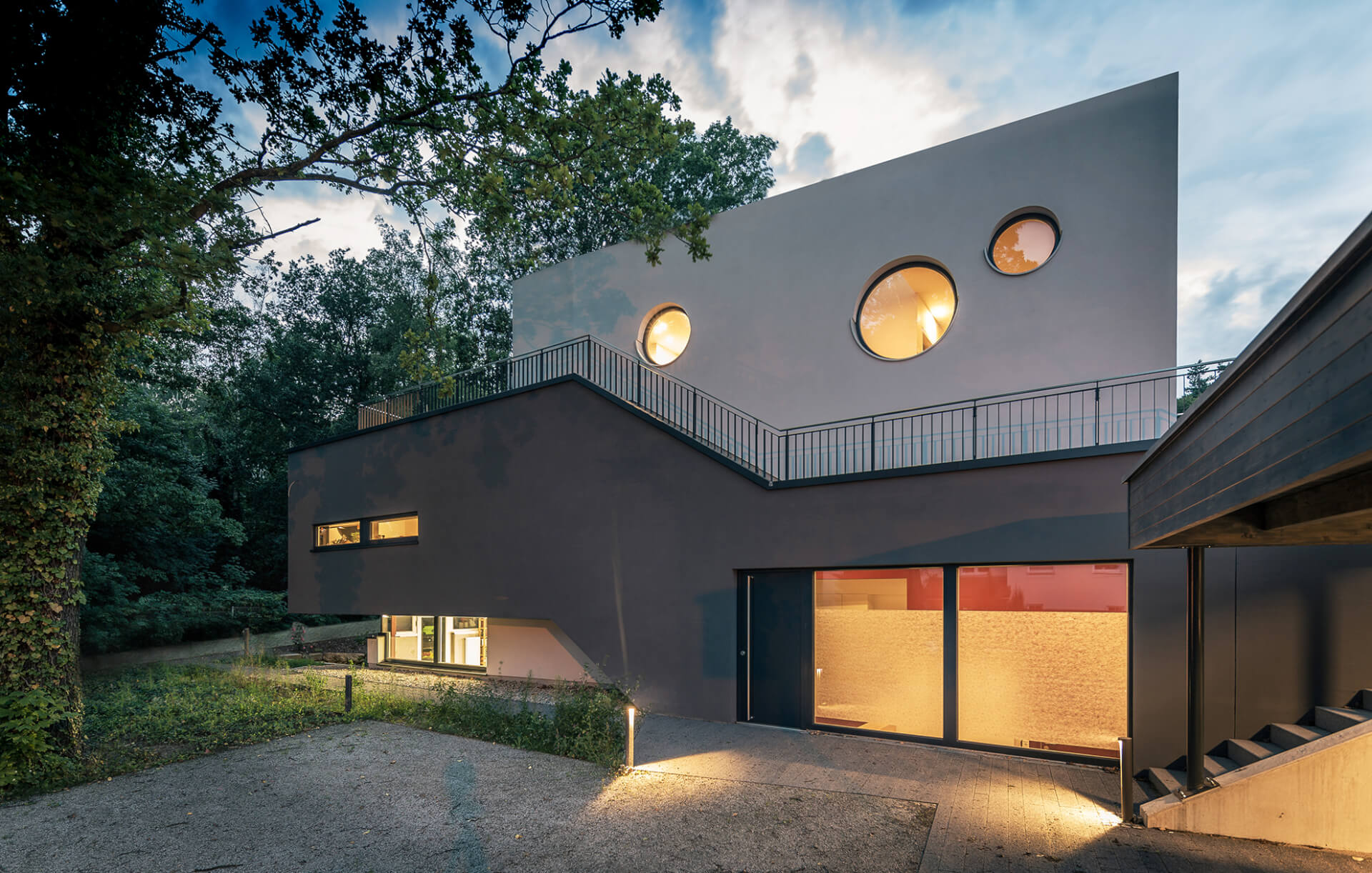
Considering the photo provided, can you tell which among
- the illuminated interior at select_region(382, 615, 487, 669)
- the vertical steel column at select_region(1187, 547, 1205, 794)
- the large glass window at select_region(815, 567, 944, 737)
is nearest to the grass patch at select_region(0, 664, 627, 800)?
the illuminated interior at select_region(382, 615, 487, 669)

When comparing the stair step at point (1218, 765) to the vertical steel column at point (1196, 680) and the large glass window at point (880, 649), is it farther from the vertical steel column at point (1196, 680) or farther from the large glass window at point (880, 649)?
the large glass window at point (880, 649)

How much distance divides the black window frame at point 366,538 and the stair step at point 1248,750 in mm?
13591

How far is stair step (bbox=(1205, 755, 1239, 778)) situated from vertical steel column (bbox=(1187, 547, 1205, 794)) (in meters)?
0.19

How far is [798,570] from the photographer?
30.9 ft

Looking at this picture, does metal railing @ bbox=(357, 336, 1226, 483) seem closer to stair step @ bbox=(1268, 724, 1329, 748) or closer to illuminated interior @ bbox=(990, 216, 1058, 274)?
illuminated interior @ bbox=(990, 216, 1058, 274)

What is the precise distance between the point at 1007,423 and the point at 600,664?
748cm

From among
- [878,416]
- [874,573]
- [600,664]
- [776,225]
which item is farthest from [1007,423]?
[600,664]

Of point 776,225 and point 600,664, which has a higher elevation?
point 776,225

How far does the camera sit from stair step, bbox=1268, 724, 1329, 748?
5.46 m

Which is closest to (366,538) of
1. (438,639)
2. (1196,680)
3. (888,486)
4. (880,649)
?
(438,639)

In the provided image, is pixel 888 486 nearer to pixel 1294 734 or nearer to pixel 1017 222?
pixel 1294 734

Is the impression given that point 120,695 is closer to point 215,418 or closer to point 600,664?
point 600,664

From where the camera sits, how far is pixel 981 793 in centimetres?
653

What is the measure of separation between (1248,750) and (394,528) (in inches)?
583
